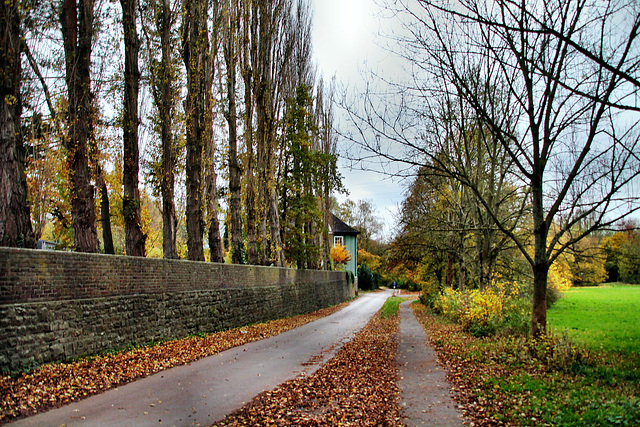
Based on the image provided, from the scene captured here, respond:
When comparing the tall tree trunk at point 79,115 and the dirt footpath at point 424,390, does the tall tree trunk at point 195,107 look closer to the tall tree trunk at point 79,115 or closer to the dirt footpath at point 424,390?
the tall tree trunk at point 79,115

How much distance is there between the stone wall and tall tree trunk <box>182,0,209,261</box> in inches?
70.4

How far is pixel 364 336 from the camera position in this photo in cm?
1381

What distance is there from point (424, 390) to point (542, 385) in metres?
1.65

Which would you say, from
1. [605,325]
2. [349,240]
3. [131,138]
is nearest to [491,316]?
[605,325]

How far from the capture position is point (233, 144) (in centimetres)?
1878

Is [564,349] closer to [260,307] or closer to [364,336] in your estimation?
[364,336]

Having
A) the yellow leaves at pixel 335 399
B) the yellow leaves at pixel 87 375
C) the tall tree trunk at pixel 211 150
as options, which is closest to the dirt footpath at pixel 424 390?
the yellow leaves at pixel 335 399

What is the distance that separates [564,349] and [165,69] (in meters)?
14.8

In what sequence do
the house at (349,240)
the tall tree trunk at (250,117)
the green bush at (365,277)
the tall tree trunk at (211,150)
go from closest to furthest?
1. the tall tree trunk at (211,150)
2. the tall tree trunk at (250,117)
3. the house at (349,240)
4. the green bush at (365,277)

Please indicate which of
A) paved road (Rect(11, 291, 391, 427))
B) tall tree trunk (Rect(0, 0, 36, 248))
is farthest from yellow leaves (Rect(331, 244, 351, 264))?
tall tree trunk (Rect(0, 0, 36, 248))

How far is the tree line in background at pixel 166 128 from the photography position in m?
10.8

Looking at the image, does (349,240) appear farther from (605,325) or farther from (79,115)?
(79,115)

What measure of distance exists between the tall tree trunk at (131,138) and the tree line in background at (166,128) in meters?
0.03

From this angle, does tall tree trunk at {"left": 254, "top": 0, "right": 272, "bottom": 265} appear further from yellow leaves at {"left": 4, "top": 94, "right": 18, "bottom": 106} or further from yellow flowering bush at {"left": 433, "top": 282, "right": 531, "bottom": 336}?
yellow leaves at {"left": 4, "top": 94, "right": 18, "bottom": 106}
